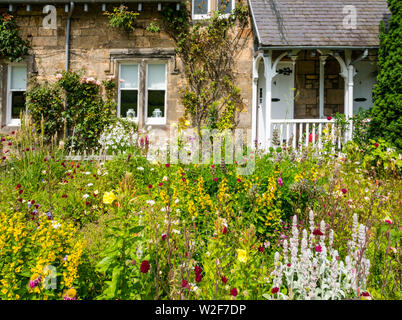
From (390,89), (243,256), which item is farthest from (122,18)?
(243,256)

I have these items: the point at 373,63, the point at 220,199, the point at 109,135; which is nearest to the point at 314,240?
the point at 220,199

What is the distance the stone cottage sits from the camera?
8.94 meters

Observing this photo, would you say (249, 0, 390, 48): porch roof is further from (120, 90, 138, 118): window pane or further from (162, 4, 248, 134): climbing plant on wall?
(120, 90, 138, 118): window pane

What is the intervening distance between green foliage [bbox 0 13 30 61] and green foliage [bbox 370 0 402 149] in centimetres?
920

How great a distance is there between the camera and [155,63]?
9.36 meters

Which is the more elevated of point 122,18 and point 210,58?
point 122,18

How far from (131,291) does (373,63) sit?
948cm

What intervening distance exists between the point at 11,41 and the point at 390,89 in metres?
9.63

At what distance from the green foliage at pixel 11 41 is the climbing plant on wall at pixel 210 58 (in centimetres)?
401

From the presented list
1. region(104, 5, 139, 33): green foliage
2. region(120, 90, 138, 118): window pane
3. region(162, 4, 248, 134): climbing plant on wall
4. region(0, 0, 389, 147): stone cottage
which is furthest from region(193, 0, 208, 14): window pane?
region(120, 90, 138, 118): window pane

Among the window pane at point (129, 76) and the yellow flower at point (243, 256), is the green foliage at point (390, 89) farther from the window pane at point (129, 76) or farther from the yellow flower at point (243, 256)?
the window pane at point (129, 76)

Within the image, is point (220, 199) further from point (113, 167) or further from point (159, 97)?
point (159, 97)

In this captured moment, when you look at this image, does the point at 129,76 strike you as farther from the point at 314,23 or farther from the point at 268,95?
the point at 314,23

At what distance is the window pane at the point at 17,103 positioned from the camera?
31.2 ft
